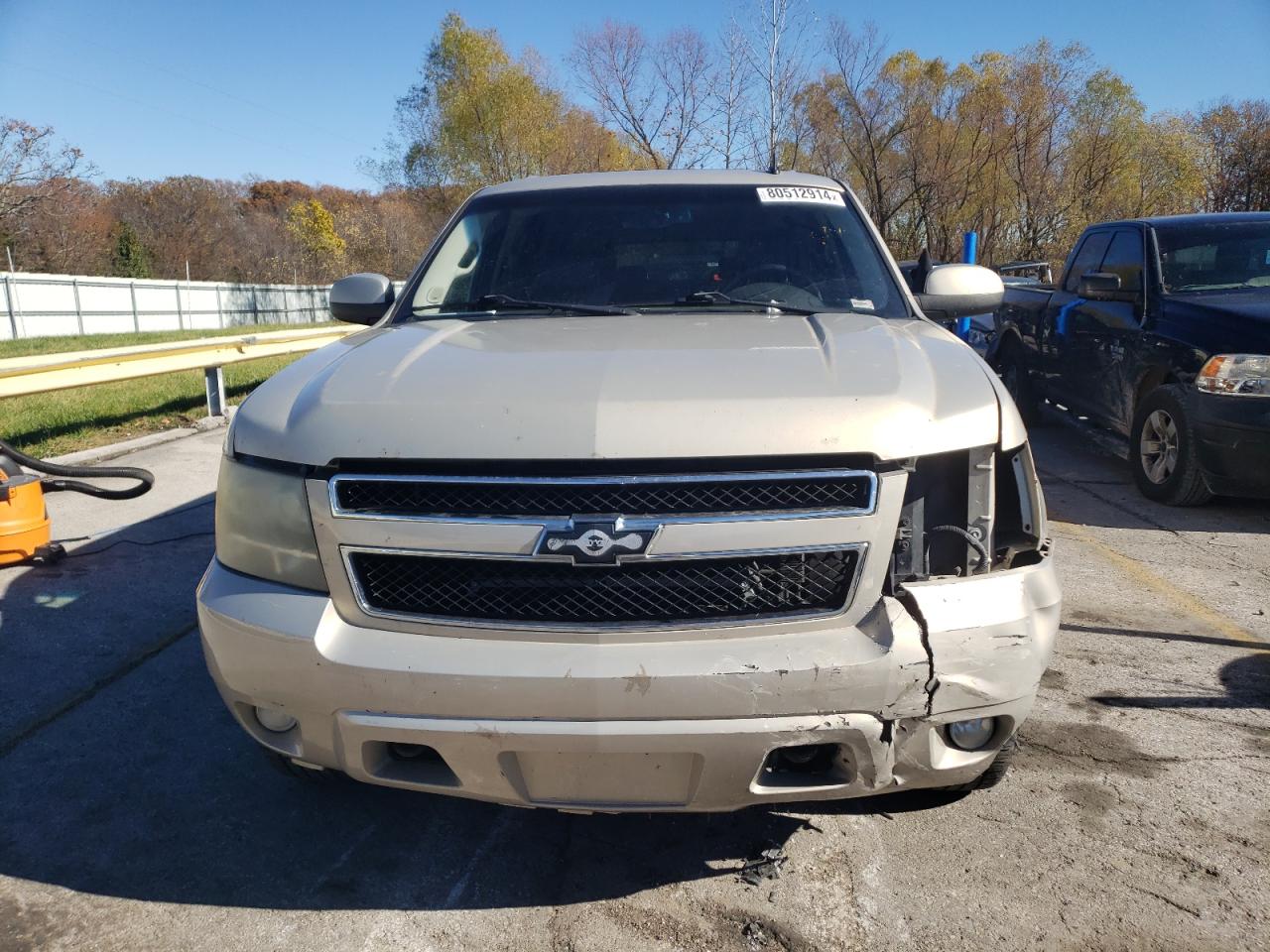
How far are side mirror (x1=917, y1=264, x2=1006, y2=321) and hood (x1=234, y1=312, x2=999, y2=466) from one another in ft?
3.10

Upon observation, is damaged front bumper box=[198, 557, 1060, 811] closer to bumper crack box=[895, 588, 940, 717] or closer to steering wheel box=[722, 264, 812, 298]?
bumper crack box=[895, 588, 940, 717]

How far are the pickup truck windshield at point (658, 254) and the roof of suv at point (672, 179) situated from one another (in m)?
0.06

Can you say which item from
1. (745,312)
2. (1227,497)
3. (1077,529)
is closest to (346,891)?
(745,312)

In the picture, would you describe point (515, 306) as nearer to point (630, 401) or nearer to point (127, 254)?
point (630, 401)

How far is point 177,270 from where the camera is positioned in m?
53.9

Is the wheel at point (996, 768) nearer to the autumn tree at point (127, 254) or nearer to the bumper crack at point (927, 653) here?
the bumper crack at point (927, 653)

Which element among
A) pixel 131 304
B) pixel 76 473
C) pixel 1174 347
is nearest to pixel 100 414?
pixel 76 473

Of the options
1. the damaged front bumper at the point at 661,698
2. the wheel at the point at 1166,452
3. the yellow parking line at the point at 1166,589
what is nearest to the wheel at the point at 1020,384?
the wheel at the point at 1166,452

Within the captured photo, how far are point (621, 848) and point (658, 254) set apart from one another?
2.04 m

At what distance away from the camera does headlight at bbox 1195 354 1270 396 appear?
5195 millimetres

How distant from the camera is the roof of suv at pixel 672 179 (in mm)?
3633

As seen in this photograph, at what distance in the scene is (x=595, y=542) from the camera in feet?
6.20

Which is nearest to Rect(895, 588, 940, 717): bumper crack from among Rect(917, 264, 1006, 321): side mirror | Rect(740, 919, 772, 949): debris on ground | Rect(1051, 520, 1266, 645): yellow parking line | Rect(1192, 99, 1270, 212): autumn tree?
Rect(740, 919, 772, 949): debris on ground

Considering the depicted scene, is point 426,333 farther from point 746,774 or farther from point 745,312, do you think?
point 746,774
